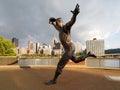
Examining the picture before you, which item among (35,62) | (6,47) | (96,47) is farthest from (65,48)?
(96,47)

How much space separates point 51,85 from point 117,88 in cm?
239

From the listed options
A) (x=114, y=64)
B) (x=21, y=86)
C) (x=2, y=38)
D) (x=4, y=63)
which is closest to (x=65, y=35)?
(x=21, y=86)

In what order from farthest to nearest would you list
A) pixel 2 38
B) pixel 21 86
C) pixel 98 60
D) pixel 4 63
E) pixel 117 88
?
pixel 2 38
pixel 4 63
pixel 98 60
pixel 21 86
pixel 117 88

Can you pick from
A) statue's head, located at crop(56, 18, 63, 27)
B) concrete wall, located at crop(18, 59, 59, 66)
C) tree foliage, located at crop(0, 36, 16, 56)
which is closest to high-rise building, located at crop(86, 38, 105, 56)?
tree foliage, located at crop(0, 36, 16, 56)

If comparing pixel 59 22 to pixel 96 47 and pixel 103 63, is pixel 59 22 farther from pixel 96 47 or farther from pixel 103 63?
pixel 96 47

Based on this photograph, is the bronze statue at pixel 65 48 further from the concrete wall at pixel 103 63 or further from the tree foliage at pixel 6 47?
the tree foliage at pixel 6 47

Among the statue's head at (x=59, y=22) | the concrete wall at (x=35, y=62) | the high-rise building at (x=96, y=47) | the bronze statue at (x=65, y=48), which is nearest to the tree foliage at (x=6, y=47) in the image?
the concrete wall at (x=35, y=62)

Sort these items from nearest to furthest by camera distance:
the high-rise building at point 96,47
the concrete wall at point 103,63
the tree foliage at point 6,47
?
1. the concrete wall at point 103,63
2. the tree foliage at point 6,47
3. the high-rise building at point 96,47

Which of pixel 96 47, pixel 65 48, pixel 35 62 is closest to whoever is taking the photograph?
pixel 65 48

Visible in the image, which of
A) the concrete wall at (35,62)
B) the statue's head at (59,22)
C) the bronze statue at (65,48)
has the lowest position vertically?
the concrete wall at (35,62)

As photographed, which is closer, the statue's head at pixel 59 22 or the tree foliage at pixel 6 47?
the statue's head at pixel 59 22

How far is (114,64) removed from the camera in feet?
74.4

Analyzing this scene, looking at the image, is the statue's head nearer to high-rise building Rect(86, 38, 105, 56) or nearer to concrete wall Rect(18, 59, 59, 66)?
concrete wall Rect(18, 59, 59, 66)

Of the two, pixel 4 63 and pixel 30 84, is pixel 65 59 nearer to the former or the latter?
pixel 30 84
